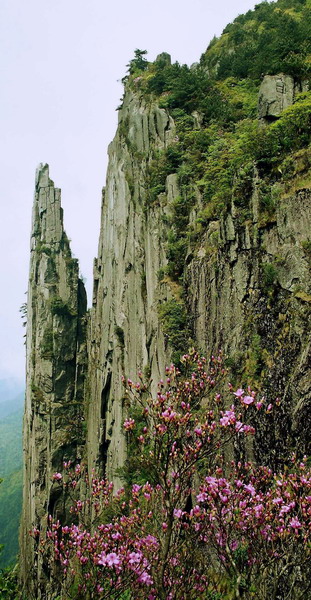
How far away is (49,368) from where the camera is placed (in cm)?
4216

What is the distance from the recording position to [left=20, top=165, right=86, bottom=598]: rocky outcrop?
122 feet

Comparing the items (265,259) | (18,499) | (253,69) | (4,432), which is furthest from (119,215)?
(4,432)

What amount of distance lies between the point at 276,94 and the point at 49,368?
112 ft

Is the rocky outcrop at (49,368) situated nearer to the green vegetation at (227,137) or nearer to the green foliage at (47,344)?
the green foliage at (47,344)

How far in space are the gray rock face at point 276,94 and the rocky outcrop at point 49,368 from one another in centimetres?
3146

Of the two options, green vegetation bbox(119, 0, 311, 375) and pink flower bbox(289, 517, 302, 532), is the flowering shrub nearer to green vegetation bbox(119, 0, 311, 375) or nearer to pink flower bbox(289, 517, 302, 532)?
pink flower bbox(289, 517, 302, 532)

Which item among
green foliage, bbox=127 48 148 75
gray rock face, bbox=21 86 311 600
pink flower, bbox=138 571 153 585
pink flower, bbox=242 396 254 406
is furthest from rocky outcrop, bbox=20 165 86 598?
pink flower, bbox=242 396 254 406

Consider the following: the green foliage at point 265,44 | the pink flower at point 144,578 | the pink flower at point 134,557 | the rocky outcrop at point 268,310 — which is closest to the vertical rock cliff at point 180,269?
the rocky outcrop at point 268,310

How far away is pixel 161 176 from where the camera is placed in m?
25.4

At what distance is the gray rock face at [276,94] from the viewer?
→ 1850cm

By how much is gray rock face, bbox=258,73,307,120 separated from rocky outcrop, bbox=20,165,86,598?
103 feet

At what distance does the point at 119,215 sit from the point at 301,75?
16.4 meters

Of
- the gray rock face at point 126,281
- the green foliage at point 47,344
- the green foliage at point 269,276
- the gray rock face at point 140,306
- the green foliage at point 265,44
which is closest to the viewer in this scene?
the gray rock face at point 140,306

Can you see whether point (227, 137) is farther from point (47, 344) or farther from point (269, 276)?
point (47, 344)
